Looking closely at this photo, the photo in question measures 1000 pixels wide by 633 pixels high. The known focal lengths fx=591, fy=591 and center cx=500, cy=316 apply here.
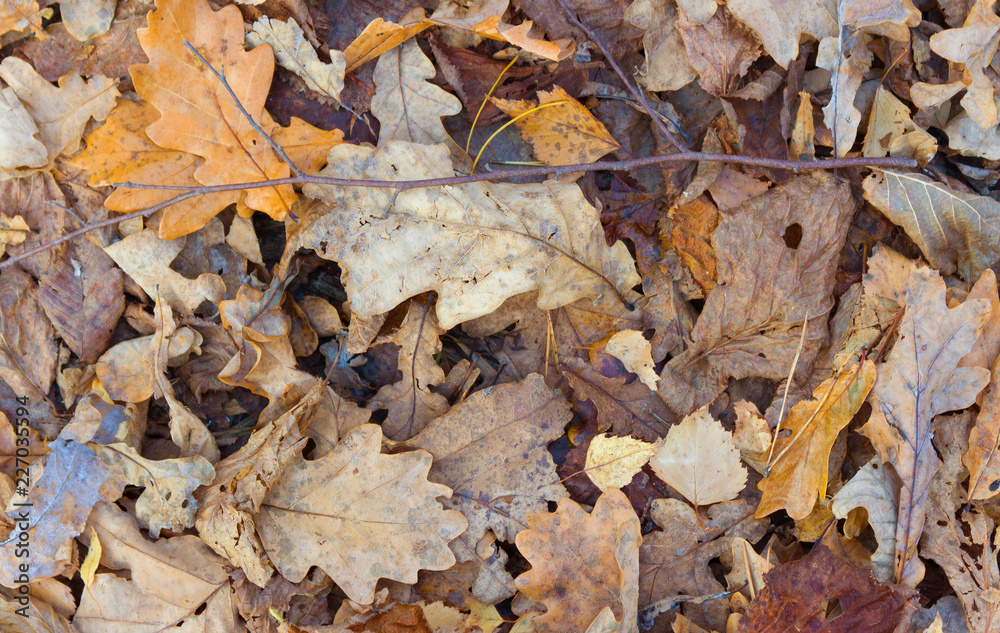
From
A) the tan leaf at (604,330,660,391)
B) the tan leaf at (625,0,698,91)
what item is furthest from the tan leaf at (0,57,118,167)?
the tan leaf at (604,330,660,391)

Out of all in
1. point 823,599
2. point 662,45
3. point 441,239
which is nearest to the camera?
point 823,599

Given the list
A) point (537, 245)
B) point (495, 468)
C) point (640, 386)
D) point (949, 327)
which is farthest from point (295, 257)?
point (949, 327)

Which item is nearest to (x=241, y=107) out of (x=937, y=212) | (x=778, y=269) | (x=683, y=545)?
(x=778, y=269)

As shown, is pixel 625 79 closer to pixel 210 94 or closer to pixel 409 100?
pixel 409 100

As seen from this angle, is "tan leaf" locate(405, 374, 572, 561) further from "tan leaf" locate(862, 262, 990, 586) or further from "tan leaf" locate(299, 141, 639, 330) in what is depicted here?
"tan leaf" locate(862, 262, 990, 586)

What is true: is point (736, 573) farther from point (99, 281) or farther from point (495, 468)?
point (99, 281)

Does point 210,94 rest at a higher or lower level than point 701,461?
higher
